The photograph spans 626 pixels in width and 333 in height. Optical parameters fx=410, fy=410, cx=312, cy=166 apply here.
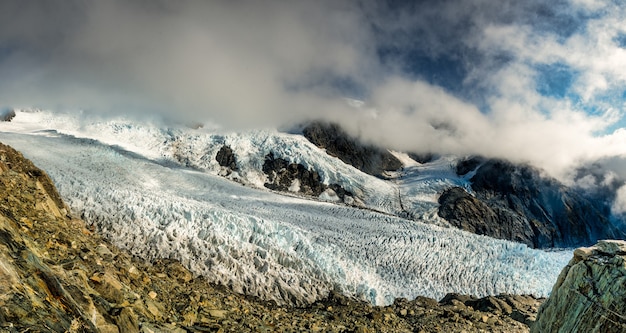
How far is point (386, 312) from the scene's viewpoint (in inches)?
464

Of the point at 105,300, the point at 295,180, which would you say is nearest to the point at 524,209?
the point at 295,180

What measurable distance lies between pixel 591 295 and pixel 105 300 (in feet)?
22.6

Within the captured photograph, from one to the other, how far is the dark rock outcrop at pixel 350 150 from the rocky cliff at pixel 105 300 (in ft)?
198

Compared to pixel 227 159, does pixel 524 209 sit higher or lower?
higher

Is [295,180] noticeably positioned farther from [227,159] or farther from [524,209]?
[524,209]

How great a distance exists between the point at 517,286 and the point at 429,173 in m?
52.9

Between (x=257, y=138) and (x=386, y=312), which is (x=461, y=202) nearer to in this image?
(x=257, y=138)

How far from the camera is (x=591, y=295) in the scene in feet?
19.5

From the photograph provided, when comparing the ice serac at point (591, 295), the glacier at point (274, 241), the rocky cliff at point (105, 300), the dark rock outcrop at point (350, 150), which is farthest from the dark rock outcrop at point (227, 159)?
the ice serac at point (591, 295)

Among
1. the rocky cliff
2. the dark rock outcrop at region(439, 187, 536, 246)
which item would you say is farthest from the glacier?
the dark rock outcrop at region(439, 187, 536, 246)

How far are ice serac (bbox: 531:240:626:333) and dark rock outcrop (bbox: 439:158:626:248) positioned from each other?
174ft

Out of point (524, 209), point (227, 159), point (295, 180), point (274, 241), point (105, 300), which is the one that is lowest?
point (105, 300)

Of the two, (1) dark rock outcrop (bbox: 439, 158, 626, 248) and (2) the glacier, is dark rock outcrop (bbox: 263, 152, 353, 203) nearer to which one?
(1) dark rock outcrop (bbox: 439, 158, 626, 248)

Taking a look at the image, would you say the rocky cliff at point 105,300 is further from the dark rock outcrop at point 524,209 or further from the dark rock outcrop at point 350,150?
the dark rock outcrop at point 350,150
